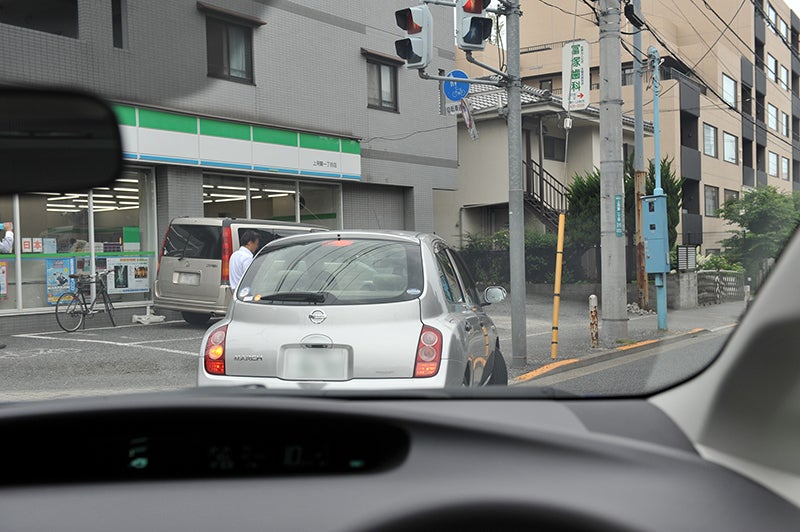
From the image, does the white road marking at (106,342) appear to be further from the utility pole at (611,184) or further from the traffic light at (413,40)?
the utility pole at (611,184)

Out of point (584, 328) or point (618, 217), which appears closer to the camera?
point (584, 328)

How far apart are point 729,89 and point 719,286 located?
80 centimetres

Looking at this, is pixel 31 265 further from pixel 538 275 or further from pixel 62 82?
pixel 538 275

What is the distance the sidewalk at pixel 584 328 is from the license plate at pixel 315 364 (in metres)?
0.85

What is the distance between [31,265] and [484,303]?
229 cm

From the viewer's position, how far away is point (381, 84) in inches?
109

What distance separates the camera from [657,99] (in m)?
3.65

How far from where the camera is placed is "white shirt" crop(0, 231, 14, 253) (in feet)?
6.69

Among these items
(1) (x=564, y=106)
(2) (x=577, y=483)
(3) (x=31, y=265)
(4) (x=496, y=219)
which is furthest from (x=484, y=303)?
(2) (x=577, y=483)

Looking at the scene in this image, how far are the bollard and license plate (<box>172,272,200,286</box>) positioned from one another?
170cm

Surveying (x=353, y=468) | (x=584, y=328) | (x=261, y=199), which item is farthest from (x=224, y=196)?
(x=584, y=328)

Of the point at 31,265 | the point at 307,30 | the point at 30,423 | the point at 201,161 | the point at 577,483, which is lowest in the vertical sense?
the point at 577,483

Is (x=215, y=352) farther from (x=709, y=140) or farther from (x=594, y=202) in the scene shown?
(x=594, y=202)

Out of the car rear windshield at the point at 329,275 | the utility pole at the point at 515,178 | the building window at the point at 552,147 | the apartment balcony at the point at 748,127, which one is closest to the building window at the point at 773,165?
the apartment balcony at the point at 748,127
